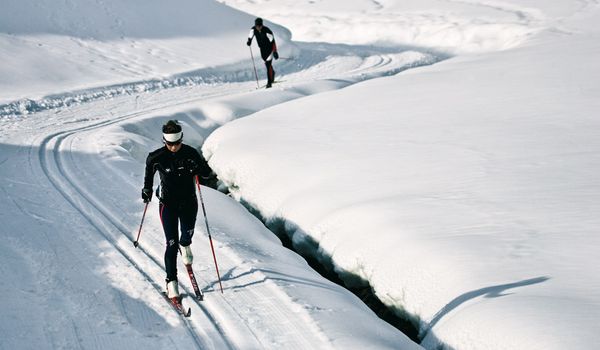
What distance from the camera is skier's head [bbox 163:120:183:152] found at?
17.1 feet

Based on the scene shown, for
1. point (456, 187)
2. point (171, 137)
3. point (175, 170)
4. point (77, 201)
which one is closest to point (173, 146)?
point (171, 137)

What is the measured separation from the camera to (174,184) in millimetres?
5426

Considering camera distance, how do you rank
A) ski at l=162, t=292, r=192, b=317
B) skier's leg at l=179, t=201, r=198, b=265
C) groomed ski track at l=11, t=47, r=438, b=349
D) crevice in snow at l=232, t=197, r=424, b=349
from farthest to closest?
1. crevice in snow at l=232, t=197, r=424, b=349
2. skier's leg at l=179, t=201, r=198, b=265
3. ski at l=162, t=292, r=192, b=317
4. groomed ski track at l=11, t=47, r=438, b=349

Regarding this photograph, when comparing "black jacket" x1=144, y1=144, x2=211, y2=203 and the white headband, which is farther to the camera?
"black jacket" x1=144, y1=144, x2=211, y2=203

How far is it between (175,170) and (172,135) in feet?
1.11

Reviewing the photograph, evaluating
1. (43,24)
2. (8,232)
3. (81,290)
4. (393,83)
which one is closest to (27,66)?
(43,24)

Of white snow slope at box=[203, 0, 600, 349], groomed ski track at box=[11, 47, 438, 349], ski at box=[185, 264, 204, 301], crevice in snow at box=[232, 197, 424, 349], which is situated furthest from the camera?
crevice in snow at box=[232, 197, 424, 349]

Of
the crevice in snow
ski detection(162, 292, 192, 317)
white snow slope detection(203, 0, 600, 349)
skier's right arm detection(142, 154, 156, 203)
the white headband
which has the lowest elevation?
the crevice in snow

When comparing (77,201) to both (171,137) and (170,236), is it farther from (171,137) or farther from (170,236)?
(171,137)

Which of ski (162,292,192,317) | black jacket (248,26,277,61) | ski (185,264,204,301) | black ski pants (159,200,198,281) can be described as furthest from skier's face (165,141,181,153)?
black jacket (248,26,277,61)

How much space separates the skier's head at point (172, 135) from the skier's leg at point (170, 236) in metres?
0.54

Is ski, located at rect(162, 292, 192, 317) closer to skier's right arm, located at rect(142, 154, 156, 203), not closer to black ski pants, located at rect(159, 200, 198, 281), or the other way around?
black ski pants, located at rect(159, 200, 198, 281)

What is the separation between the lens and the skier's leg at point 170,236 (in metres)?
5.49

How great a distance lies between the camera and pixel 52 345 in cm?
485
